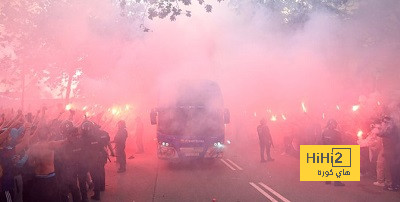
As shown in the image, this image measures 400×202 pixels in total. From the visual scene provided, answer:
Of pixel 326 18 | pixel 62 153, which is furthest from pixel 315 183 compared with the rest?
pixel 326 18

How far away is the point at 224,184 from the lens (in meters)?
8.56

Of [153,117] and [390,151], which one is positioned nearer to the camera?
[390,151]

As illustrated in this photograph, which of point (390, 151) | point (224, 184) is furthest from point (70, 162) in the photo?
point (390, 151)

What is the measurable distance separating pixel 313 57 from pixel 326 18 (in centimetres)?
151

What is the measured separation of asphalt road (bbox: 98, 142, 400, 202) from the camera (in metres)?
7.33

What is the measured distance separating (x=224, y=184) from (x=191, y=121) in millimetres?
2668

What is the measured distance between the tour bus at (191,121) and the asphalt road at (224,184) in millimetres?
591

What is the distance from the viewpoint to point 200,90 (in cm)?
1118

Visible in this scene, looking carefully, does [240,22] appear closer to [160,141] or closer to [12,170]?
[160,141]

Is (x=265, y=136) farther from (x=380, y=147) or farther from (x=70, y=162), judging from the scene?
(x=70, y=162)

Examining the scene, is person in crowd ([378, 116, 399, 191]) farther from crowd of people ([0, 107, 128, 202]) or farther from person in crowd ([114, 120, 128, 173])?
person in crowd ([114, 120, 128, 173])

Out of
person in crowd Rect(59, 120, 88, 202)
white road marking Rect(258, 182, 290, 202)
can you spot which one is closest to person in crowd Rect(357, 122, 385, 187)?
white road marking Rect(258, 182, 290, 202)

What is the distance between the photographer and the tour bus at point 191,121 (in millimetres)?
10516

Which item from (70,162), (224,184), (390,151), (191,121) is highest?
(191,121)
